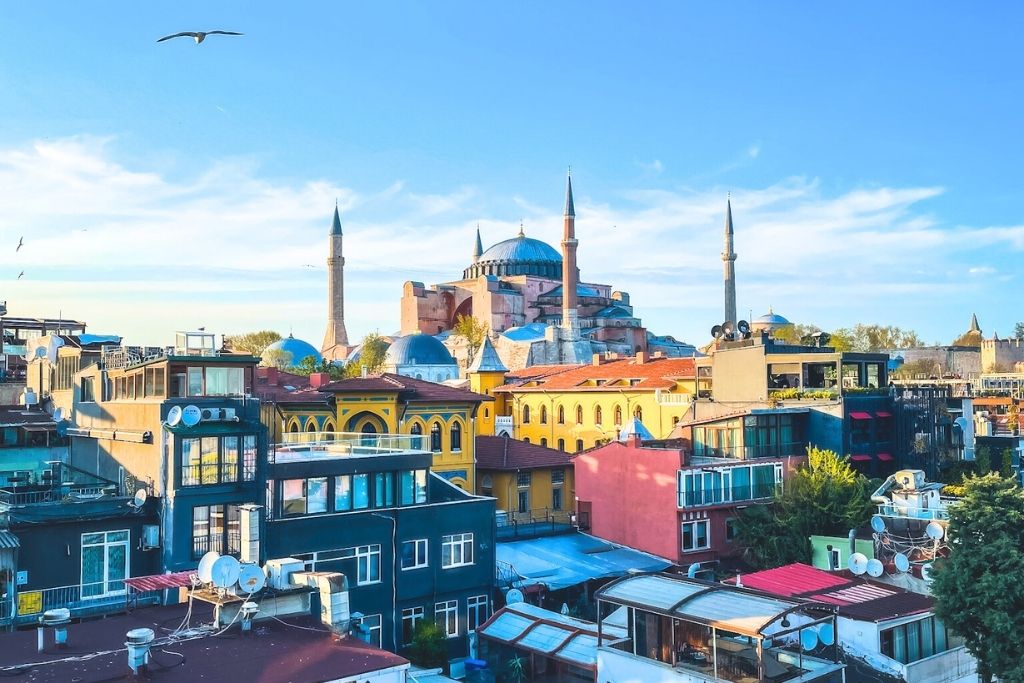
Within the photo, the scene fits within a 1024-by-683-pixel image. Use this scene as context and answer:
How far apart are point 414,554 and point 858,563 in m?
8.97

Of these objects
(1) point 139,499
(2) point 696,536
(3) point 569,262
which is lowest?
(2) point 696,536

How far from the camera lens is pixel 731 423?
90.0 ft

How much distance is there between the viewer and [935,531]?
775 inches

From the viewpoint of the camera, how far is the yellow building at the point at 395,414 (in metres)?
29.3

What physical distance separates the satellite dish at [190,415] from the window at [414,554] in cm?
478

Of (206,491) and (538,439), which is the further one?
(538,439)

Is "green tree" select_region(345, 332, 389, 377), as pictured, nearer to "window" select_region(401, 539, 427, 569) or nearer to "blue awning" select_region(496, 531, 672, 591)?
"blue awning" select_region(496, 531, 672, 591)

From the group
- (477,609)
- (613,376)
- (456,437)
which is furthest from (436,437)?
(613,376)

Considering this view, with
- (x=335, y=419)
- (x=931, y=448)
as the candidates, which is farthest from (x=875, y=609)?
(x=335, y=419)

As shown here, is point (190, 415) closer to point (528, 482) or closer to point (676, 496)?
point (676, 496)

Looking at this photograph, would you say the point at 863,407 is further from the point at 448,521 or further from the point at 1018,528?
the point at 448,521

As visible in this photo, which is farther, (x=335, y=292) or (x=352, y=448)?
(x=335, y=292)

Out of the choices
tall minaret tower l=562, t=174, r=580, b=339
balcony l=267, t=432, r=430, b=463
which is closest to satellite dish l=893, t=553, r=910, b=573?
balcony l=267, t=432, r=430, b=463

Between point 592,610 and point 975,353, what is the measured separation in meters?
75.7
